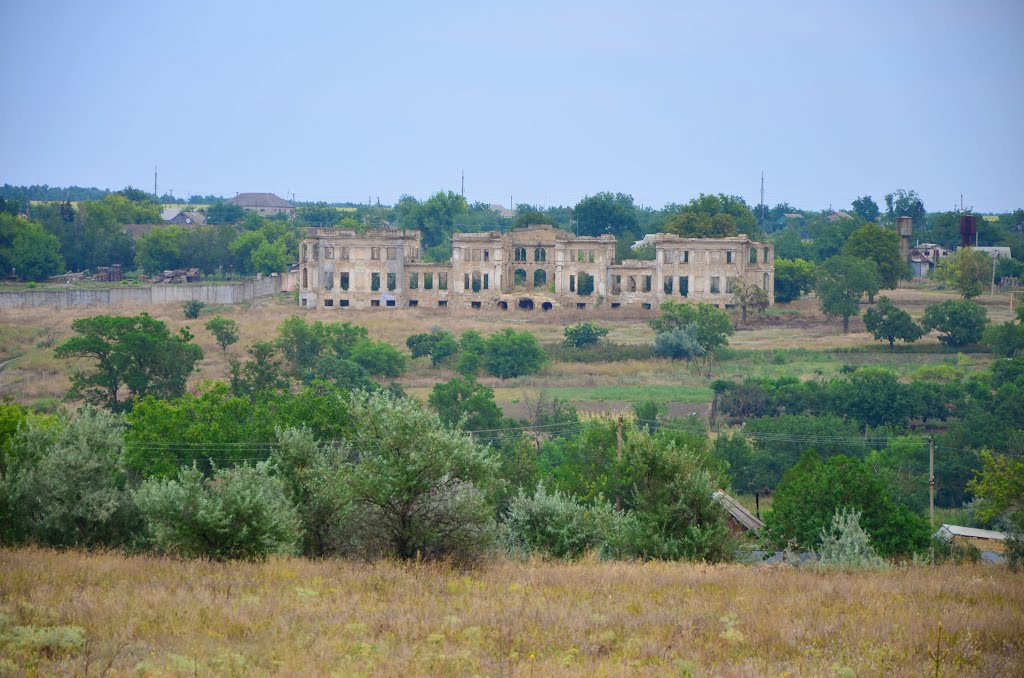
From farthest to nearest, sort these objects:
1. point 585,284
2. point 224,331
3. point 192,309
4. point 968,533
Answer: point 585,284
point 192,309
point 224,331
point 968,533

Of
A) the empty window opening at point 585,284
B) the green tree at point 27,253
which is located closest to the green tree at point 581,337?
the empty window opening at point 585,284

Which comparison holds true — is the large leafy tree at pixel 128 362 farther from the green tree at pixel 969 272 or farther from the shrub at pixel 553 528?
the green tree at pixel 969 272

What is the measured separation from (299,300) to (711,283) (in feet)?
78.4

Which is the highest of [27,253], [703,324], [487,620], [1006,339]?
[27,253]

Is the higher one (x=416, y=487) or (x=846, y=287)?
(x=846, y=287)

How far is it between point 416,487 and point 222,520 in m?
2.85

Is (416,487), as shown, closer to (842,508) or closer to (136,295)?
(842,508)

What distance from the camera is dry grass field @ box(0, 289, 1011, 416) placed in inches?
1916

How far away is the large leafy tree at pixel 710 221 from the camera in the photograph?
8338cm

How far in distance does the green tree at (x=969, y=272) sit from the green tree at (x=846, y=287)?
524cm

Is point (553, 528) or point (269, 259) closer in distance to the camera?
point (553, 528)

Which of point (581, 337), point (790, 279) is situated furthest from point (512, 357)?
point (790, 279)

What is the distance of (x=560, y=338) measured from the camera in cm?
6106

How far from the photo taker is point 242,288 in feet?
252
